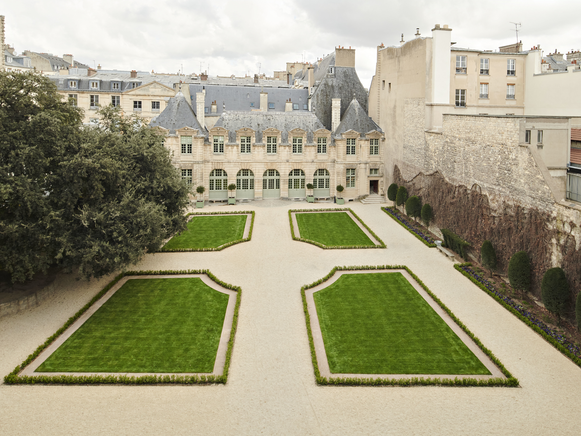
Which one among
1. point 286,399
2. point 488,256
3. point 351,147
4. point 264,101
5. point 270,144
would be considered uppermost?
point 264,101

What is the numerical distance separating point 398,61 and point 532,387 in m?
30.1

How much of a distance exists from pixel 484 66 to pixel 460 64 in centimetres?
196

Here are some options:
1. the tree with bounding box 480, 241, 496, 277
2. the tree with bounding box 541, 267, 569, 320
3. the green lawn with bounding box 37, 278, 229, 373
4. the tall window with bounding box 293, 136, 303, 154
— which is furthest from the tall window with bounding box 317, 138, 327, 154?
the tree with bounding box 541, 267, 569, 320

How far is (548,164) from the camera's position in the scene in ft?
66.5

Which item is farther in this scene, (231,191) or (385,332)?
(231,191)

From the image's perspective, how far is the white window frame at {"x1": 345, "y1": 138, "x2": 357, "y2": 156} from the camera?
1652 inches

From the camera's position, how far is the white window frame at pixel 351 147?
42.0 m

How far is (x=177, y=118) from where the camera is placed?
4075cm

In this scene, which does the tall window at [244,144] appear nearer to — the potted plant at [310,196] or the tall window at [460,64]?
the potted plant at [310,196]

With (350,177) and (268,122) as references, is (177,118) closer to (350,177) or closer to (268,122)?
(268,122)

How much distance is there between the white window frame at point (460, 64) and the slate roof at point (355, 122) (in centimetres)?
1037

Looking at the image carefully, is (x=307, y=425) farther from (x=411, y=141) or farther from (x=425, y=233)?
(x=411, y=141)

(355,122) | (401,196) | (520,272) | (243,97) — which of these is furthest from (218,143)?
(520,272)

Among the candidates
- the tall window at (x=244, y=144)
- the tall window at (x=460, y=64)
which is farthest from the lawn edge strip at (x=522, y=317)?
the tall window at (x=244, y=144)
